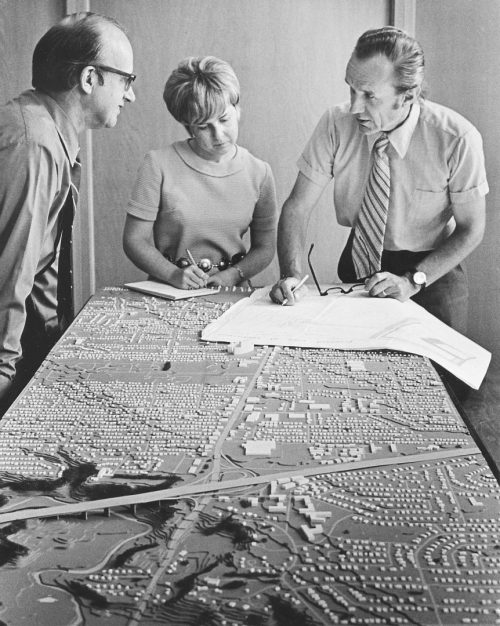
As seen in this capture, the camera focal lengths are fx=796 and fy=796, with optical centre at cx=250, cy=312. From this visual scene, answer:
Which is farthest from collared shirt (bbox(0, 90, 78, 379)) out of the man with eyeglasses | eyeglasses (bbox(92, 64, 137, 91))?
eyeglasses (bbox(92, 64, 137, 91))

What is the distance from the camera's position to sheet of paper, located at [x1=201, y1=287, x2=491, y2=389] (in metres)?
1.62

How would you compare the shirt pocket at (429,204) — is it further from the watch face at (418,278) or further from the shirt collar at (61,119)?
the shirt collar at (61,119)

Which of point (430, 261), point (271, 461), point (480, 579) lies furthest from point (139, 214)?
point (480, 579)

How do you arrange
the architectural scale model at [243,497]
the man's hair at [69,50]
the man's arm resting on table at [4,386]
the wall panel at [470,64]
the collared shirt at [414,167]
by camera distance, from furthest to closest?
1. the wall panel at [470,64]
2. the collared shirt at [414,167]
3. the man's hair at [69,50]
4. the man's arm resting on table at [4,386]
5. the architectural scale model at [243,497]

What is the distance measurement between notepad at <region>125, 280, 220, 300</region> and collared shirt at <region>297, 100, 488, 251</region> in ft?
1.79

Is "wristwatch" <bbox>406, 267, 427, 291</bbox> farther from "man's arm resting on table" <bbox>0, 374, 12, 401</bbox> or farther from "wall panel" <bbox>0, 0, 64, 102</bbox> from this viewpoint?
"wall panel" <bbox>0, 0, 64, 102</bbox>

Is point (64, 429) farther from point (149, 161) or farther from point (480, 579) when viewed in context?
point (149, 161)

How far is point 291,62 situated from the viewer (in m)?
3.38

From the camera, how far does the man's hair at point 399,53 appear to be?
7.03ft

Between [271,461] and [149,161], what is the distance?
1.57 meters

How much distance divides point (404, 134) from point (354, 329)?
0.76 meters

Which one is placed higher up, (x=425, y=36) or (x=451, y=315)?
(x=425, y=36)

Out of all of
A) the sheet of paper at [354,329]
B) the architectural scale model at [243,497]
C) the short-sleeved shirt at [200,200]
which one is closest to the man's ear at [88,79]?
the short-sleeved shirt at [200,200]


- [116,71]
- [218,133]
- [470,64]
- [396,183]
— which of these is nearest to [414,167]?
[396,183]
